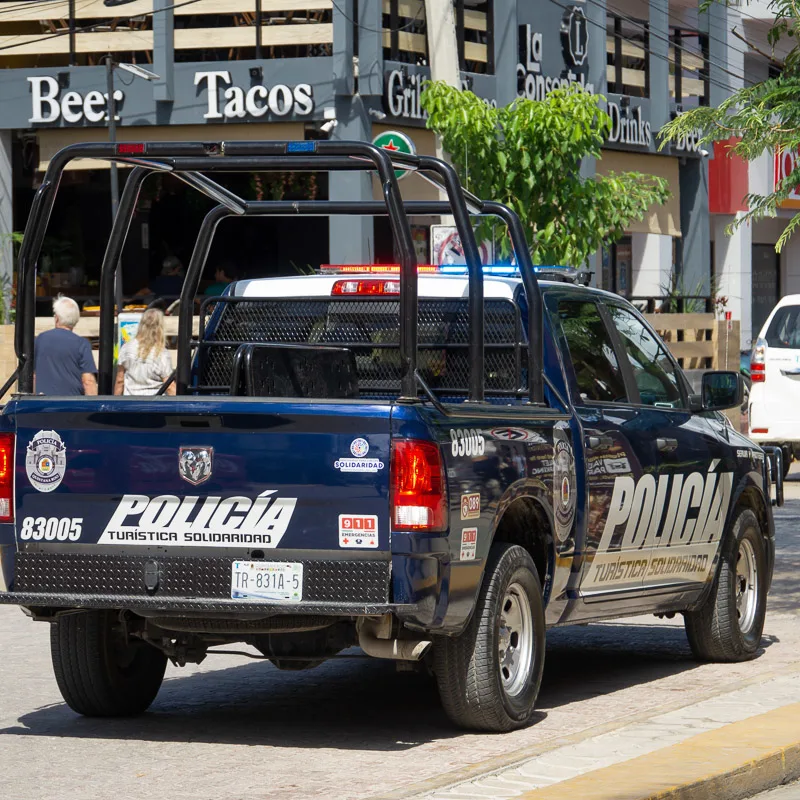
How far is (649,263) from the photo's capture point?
33.5 meters

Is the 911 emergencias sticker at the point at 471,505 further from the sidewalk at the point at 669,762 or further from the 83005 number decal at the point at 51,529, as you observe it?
the 83005 number decal at the point at 51,529

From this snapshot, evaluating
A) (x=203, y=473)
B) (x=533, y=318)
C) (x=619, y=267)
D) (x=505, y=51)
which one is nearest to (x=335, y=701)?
(x=203, y=473)

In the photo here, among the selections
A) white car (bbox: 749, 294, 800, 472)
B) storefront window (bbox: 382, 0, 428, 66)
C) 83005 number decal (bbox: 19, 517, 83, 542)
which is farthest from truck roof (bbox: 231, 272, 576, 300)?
storefront window (bbox: 382, 0, 428, 66)

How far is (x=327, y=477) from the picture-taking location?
6371mm

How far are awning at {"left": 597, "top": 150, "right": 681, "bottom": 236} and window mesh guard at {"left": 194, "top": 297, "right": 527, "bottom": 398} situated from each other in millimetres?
22592

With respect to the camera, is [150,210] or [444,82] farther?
[150,210]

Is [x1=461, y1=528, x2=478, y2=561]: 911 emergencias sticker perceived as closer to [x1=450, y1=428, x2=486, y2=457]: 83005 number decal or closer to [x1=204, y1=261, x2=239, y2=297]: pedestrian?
[x1=450, y1=428, x2=486, y2=457]: 83005 number decal

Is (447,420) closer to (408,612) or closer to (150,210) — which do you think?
(408,612)

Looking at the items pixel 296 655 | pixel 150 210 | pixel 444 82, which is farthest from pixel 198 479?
pixel 150 210

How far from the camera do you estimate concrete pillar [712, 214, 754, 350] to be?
121 feet

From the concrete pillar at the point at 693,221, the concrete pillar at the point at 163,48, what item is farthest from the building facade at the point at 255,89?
the concrete pillar at the point at 693,221

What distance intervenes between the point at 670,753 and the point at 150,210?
21.8m

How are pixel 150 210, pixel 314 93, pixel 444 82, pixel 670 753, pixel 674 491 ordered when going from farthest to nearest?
pixel 150 210 → pixel 314 93 → pixel 444 82 → pixel 674 491 → pixel 670 753

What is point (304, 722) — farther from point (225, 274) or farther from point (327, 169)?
point (225, 274)
